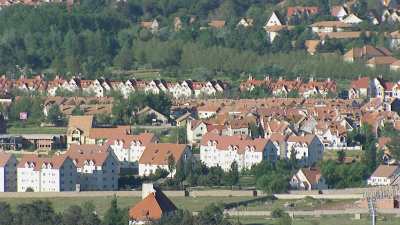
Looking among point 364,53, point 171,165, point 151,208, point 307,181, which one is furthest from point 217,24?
point 151,208

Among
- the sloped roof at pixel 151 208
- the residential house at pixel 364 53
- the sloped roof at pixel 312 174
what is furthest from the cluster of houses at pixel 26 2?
the sloped roof at pixel 151 208

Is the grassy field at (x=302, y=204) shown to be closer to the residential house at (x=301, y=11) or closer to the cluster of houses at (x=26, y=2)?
the residential house at (x=301, y=11)

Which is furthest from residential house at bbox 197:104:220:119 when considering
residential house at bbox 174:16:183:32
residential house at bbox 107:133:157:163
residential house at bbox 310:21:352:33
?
residential house at bbox 174:16:183:32

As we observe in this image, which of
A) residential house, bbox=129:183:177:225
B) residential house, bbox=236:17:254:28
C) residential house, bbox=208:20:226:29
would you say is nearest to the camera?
residential house, bbox=129:183:177:225

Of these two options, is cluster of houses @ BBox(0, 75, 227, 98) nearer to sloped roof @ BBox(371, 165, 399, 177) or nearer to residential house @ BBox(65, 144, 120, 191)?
residential house @ BBox(65, 144, 120, 191)

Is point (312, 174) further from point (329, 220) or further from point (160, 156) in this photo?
point (329, 220)

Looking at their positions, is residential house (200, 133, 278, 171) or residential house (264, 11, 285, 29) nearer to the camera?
residential house (200, 133, 278, 171)

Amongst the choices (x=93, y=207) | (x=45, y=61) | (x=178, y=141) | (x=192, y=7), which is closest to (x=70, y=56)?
(x=45, y=61)
